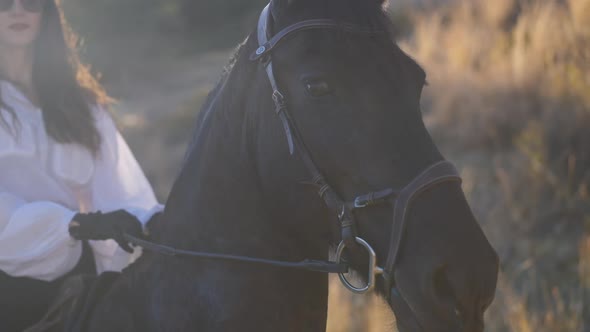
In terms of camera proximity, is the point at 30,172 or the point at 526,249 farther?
the point at 526,249

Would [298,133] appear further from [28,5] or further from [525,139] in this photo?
[525,139]

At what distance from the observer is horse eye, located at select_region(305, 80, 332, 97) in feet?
5.21

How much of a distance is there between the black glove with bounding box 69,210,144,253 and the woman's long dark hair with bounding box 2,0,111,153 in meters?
0.40

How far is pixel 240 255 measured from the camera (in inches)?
71.9

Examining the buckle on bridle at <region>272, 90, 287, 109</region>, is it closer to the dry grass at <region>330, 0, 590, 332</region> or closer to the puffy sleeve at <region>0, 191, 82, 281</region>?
the puffy sleeve at <region>0, 191, 82, 281</region>

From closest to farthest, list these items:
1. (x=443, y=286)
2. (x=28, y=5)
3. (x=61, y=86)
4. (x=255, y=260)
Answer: (x=443, y=286) < (x=255, y=260) < (x=28, y=5) < (x=61, y=86)

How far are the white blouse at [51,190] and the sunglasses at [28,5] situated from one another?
28cm

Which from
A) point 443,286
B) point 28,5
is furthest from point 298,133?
point 28,5

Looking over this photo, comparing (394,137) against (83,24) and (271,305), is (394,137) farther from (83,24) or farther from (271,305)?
(83,24)

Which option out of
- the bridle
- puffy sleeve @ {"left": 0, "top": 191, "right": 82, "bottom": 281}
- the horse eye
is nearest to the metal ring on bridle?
the bridle

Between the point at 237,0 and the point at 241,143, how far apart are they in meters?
20.5

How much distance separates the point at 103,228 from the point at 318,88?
1.01 meters

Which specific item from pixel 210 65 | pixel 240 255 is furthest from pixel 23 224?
pixel 210 65

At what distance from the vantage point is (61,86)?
8.52 ft
